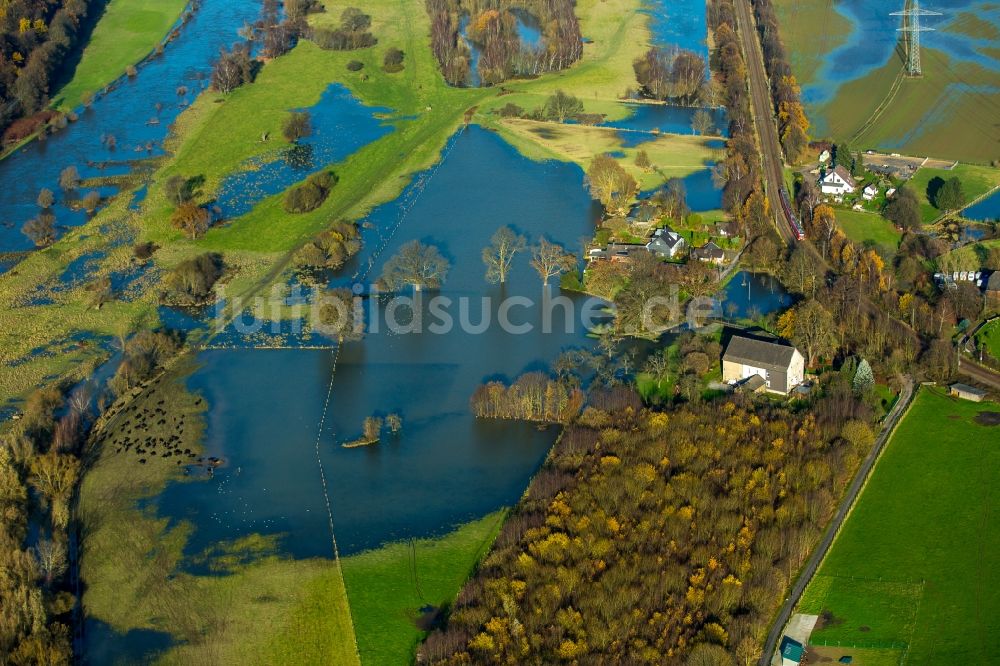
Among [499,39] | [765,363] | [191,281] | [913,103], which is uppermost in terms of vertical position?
[499,39]

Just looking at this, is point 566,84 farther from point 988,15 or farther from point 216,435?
point 216,435

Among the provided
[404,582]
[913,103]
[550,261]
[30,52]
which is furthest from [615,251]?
[30,52]

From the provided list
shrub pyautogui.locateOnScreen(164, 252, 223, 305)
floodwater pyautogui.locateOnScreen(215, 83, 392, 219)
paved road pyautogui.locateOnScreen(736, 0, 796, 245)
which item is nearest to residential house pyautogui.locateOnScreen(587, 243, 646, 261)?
paved road pyautogui.locateOnScreen(736, 0, 796, 245)

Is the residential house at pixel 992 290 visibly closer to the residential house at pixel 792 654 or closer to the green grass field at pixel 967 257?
the green grass field at pixel 967 257

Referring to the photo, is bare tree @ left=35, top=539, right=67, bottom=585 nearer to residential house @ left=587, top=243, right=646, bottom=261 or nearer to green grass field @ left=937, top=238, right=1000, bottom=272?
residential house @ left=587, top=243, right=646, bottom=261

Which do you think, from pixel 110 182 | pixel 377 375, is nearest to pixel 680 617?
pixel 377 375

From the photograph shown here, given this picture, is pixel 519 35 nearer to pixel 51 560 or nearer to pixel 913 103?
pixel 913 103

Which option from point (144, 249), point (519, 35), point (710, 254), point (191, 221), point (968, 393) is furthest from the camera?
point (519, 35)

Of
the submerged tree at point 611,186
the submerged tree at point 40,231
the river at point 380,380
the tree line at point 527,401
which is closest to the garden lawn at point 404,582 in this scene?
the river at point 380,380
